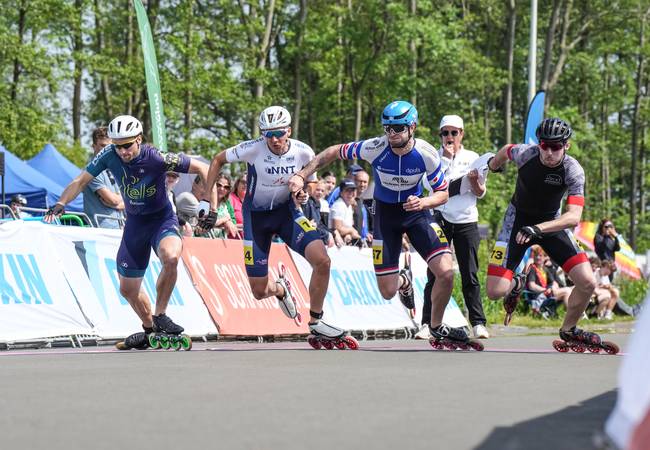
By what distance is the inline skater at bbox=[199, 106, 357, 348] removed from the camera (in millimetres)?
12297

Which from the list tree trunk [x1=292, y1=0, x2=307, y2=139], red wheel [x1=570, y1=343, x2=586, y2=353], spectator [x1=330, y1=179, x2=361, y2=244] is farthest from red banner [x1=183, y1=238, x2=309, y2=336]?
tree trunk [x1=292, y1=0, x2=307, y2=139]

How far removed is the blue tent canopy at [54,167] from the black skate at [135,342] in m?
18.1

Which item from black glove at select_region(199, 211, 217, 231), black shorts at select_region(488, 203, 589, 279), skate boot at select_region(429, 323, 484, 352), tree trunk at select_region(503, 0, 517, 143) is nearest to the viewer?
black shorts at select_region(488, 203, 589, 279)

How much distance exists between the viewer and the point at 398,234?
12.3m

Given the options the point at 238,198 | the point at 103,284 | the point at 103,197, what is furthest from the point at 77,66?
the point at 103,284

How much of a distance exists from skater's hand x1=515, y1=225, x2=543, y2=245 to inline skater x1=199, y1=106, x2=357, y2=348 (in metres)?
2.06

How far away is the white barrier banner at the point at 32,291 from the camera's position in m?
12.4

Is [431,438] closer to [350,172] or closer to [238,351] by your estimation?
[238,351]

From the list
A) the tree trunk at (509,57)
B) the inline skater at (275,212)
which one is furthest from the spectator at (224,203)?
the tree trunk at (509,57)

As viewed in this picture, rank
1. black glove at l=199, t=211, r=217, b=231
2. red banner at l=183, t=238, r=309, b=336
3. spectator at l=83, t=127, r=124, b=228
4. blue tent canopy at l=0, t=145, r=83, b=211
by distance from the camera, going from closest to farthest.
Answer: black glove at l=199, t=211, r=217, b=231 < spectator at l=83, t=127, r=124, b=228 < red banner at l=183, t=238, r=309, b=336 < blue tent canopy at l=0, t=145, r=83, b=211

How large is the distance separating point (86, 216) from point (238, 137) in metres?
30.4

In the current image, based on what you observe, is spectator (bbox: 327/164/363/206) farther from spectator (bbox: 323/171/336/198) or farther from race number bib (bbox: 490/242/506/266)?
race number bib (bbox: 490/242/506/266)

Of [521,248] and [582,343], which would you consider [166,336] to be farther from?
[582,343]

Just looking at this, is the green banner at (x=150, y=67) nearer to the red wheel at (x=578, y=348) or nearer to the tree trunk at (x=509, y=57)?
the red wheel at (x=578, y=348)
